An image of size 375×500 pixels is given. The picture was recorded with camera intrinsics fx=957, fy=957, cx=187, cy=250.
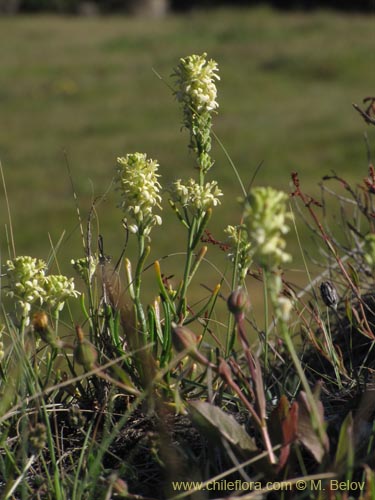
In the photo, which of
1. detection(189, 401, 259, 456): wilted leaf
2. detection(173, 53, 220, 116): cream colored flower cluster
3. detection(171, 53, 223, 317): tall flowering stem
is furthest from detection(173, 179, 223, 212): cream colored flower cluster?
detection(189, 401, 259, 456): wilted leaf

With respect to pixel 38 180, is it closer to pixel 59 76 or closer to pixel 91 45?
pixel 59 76

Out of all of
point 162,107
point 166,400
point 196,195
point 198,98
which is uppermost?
point 198,98

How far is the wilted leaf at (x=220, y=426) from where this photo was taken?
133 centimetres

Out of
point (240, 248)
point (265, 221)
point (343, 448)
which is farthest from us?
point (240, 248)

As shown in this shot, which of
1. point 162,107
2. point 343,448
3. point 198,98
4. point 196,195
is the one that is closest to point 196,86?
point 198,98

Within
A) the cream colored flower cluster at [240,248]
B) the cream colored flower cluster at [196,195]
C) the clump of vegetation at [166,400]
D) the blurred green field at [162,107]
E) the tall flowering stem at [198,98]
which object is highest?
the tall flowering stem at [198,98]

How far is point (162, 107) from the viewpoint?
16812 millimetres

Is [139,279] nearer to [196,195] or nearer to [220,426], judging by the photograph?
[196,195]

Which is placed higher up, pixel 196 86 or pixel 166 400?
pixel 196 86

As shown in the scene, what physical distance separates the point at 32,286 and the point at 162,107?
15546 millimetres

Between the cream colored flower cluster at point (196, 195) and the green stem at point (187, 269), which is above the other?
the cream colored flower cluster at point (196, 195)

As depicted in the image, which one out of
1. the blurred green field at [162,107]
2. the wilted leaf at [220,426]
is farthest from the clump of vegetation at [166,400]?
the blurred green field at [162,107]

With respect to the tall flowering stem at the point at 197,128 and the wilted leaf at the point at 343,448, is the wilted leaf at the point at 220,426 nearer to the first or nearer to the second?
the wilted leaf at the point at 343,448

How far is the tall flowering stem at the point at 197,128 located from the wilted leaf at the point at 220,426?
0.27 m
